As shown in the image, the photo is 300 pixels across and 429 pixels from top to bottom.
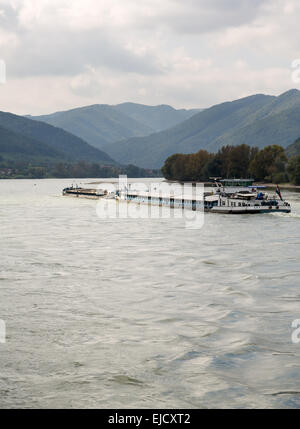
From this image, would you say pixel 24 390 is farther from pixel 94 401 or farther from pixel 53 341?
pixel 53 341

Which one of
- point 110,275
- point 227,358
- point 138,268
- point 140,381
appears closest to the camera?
point 140,381

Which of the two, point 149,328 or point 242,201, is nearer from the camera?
point 149,328

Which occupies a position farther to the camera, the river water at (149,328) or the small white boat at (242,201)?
the small white boat at (242,201)

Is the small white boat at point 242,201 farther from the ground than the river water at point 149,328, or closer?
farther from the ground

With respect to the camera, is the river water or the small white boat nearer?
the river water

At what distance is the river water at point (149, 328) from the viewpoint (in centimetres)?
1625

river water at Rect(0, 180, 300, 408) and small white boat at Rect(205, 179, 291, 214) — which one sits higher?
small white boat at Rect(205, 179, 291, 214)

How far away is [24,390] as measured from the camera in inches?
640

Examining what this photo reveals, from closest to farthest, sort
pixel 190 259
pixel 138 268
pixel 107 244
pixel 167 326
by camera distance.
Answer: pixel 167 326 → pixel 138 268 → pixel 190 259 → pixel 107 244

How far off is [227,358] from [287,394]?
11.0 feet

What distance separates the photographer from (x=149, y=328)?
22719 millimetres

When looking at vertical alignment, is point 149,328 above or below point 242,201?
below

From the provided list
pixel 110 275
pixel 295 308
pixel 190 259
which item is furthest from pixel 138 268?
pixel 295 308

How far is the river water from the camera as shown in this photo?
16.2 metres
